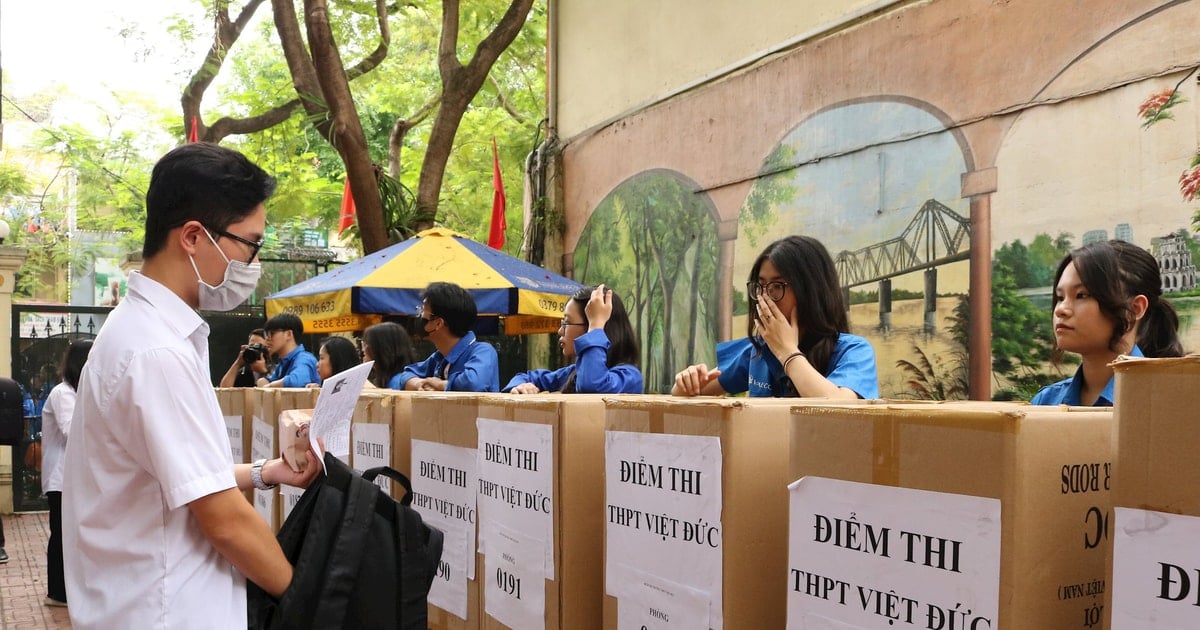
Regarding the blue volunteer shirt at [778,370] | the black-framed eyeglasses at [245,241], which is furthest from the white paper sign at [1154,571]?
the black-framed eyeglasses at [245,241]

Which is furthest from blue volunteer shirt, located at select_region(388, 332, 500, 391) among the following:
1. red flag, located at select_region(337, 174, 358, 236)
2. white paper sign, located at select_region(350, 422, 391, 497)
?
red flag, located at select_region(337, 174, 358, 236)

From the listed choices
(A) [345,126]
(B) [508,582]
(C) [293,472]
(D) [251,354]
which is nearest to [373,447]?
Answer: (B) [508,582]

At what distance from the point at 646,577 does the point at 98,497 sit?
1101mm

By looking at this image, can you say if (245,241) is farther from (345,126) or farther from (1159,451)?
(345,126)

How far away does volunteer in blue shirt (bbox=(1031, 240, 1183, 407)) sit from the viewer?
2.75 meters

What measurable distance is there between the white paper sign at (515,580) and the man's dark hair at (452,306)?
259 cm

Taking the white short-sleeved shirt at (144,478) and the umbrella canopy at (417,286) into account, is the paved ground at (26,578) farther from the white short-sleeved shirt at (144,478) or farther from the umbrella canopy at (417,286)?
the white short-sleeved shirt at (144,478)

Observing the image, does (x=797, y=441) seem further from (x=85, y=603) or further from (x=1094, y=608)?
(x=85, y=603)

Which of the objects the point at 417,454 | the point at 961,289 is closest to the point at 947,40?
the point at 961,289

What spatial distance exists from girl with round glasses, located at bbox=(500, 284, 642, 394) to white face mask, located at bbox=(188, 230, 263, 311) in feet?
7.51

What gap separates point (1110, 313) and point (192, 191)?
89.3 inches

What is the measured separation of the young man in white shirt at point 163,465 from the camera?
6.51ft

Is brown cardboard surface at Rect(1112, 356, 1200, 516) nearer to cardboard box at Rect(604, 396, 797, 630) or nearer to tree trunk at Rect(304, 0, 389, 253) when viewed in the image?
cardboard box at Rect(604, 396, 797, 630)

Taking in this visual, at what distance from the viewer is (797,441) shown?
1840 mm
